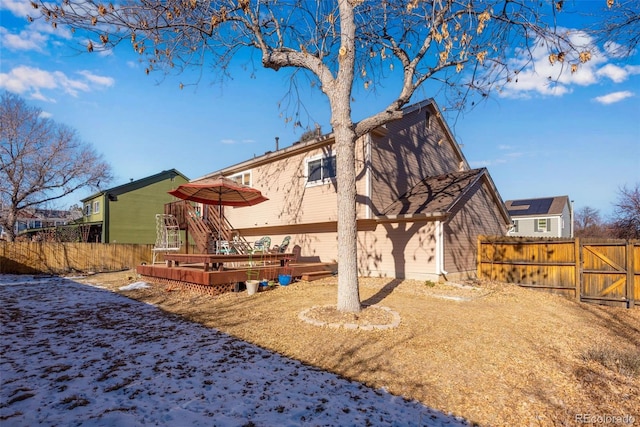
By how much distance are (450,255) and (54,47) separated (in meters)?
12.7

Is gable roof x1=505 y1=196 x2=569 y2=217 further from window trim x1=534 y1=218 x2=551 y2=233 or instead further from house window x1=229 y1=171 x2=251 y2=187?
A: house window x1=229 y1=171 x2=251 y2=187

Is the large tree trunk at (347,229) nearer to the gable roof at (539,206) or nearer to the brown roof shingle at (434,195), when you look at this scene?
the brown roof shingle at (434,195)

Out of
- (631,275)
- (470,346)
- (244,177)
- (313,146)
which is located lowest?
(470,346)

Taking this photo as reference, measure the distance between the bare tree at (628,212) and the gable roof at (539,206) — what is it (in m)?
11.0

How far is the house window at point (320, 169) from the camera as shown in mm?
13427

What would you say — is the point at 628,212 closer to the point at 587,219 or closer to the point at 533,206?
the point at 533,206

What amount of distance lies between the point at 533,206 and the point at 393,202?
105 feet

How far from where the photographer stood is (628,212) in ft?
74.8

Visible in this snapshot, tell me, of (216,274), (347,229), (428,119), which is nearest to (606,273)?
(347,229)

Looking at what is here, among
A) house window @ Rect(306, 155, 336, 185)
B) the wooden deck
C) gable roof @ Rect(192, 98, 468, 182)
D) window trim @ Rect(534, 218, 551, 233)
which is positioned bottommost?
the wooden deck

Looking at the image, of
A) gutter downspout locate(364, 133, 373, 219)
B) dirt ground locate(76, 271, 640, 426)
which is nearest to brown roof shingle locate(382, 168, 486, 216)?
gutter downspout locate(364, 133, 373, 219)

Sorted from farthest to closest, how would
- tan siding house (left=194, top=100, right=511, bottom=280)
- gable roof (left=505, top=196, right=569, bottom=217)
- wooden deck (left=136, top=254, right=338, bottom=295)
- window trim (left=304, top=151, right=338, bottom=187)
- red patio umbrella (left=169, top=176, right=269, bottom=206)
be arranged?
gable roof (left=505, top=196, right=569, bottom=217) → window trim (left=304, top=151, right=338, bottom=187) → tan siding house (left=194, top=100, right=511, bottom=280) → red patio umbrella (left=169, top=176, right=269, bottom=206) → wooden deck (left=136, top=254, right=338, bottom=295)

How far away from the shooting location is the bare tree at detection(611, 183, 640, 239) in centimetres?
2241

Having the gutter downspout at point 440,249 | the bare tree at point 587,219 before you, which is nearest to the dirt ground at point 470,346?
the gutter downspout at point 440,249
